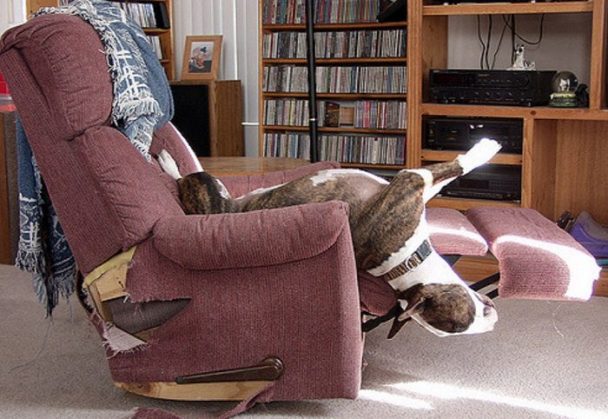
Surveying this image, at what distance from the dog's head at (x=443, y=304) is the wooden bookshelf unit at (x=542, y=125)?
1.50 m

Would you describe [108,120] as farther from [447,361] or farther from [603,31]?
[603,31]

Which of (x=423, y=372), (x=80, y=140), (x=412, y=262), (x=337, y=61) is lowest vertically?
(x=423, y=372)

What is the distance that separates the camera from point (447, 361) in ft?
9.16

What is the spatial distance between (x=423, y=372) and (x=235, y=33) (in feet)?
10.4

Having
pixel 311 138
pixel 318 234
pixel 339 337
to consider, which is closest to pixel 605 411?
pixel 339 337

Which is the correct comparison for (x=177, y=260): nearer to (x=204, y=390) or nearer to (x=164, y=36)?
(x=204, y=390)

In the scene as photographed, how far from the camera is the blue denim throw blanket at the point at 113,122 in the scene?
7.95 ft

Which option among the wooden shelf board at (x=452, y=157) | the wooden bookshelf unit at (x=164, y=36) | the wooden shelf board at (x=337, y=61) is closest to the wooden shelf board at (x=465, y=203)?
the wooden shelf board at (x=452, y=157)

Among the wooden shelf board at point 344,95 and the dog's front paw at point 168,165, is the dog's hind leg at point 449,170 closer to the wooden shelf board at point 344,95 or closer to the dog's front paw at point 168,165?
the dog's front paw at point 168,165

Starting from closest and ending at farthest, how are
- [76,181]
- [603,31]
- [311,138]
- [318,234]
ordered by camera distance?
[318,234] < [76,181] < [603,31] < [311,138]

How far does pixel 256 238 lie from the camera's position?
223cm

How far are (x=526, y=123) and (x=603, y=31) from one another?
46 cm

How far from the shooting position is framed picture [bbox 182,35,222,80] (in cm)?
528

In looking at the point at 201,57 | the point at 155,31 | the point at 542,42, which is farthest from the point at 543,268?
the point at 155,31
